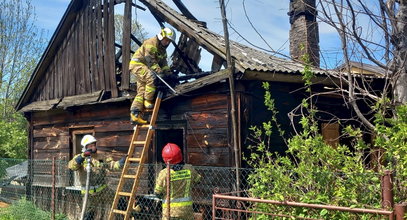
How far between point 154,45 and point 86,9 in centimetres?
356

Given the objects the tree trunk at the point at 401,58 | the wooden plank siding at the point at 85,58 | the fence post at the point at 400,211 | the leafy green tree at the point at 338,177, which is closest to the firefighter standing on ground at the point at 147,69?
the wooden plank siding at the point at 85,58

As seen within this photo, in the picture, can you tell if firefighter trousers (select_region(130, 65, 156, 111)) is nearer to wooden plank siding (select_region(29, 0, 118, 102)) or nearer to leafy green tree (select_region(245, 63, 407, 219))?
wooden plank siding (select_region(29, 0, 118, 102))

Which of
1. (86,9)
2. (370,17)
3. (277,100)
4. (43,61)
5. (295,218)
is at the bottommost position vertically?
(295,218)

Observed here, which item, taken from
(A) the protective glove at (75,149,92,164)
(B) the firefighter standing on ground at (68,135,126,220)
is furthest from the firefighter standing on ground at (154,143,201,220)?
(A) the protective glove at (75,149,92,164)

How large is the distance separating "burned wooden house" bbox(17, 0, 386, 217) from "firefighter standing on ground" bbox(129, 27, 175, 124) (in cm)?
35

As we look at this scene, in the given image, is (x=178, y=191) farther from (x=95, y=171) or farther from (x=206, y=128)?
(x=95, y=171)

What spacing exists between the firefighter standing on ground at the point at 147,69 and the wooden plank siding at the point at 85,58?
1.63m

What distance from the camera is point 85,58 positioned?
998 cm

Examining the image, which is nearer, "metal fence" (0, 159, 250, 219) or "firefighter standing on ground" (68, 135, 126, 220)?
"metal fence" (0, 159, 250, 219)

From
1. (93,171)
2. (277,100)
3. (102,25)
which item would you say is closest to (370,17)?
(277,100)

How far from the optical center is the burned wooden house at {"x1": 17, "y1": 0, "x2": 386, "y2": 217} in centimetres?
677

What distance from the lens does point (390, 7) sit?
15.6 feet

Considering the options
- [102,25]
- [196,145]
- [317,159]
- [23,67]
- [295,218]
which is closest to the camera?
[295,218]

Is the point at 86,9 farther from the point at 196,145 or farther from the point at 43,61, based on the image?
the point at 196,145
